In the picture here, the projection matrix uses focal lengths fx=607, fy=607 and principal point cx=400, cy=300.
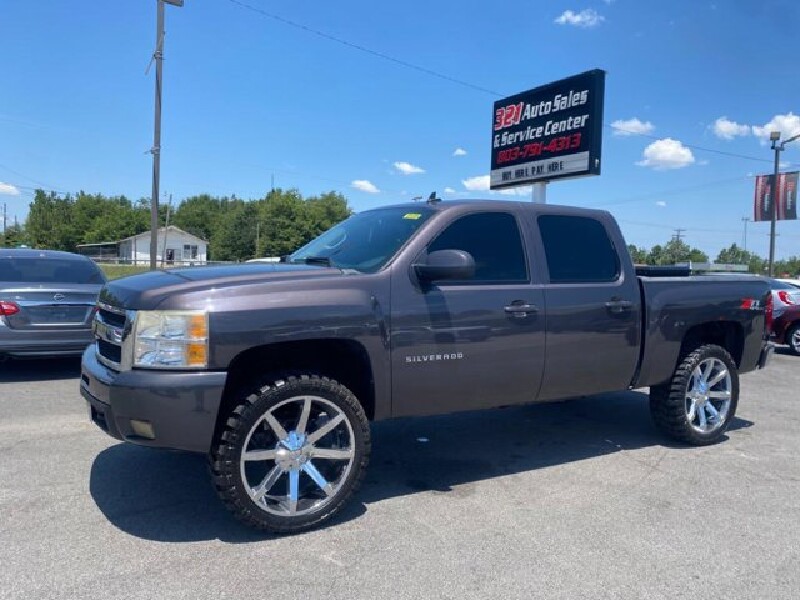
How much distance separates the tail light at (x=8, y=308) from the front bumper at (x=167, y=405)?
458 centimetres

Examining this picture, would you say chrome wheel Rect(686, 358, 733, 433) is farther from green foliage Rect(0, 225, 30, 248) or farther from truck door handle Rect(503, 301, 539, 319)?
green foliage Rect(0, 225, 30, 248)

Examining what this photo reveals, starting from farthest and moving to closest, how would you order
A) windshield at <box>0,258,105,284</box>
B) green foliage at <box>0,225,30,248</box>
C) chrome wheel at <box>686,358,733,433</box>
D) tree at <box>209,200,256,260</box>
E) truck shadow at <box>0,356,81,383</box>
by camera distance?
tree at <box>209,200,256,260</box> → green foliage at <box>0,225,30,248</box> → windshield at <box>0,258,105,284</box> → truck shadow at <box>0,356,81,383</box> → chrome wheel at <box>686,358,733,433</box>

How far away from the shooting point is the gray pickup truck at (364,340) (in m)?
3.22

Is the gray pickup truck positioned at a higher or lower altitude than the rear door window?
A: lower

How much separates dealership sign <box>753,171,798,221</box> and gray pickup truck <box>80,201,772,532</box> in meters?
27.9

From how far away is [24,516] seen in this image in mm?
3539

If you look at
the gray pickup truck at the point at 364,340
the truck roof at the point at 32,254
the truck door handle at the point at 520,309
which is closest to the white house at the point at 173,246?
the truck roof at the point at 32,254

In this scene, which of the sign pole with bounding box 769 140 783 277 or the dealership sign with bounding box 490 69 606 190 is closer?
the dealership sign with bounding box 490 69 606 190

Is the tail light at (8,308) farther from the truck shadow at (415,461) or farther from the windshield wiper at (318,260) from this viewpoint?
the windshield wiper at (318,260)

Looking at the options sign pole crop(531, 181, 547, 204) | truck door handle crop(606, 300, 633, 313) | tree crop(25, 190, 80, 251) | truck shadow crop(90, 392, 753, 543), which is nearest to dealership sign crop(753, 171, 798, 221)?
sign pole crop(531, 181, 547, 204)

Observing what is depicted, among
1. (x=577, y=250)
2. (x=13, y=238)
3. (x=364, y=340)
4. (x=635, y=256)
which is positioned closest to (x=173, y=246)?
(x=13, y=238)

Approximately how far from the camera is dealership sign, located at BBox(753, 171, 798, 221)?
28.3 meters

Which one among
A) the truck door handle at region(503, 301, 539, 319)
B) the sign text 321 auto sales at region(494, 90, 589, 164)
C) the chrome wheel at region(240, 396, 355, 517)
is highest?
the sign text 321 auto sales at region(494, 90, 589, 164)

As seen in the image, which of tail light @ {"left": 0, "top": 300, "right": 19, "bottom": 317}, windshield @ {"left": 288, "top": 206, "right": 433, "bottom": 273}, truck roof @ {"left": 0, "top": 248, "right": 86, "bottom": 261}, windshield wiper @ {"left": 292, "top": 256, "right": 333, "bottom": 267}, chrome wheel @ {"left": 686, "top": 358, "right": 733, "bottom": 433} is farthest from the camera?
truck roof @ {"left": 0, "top": 248, "right": 86, "bottom": 261}
